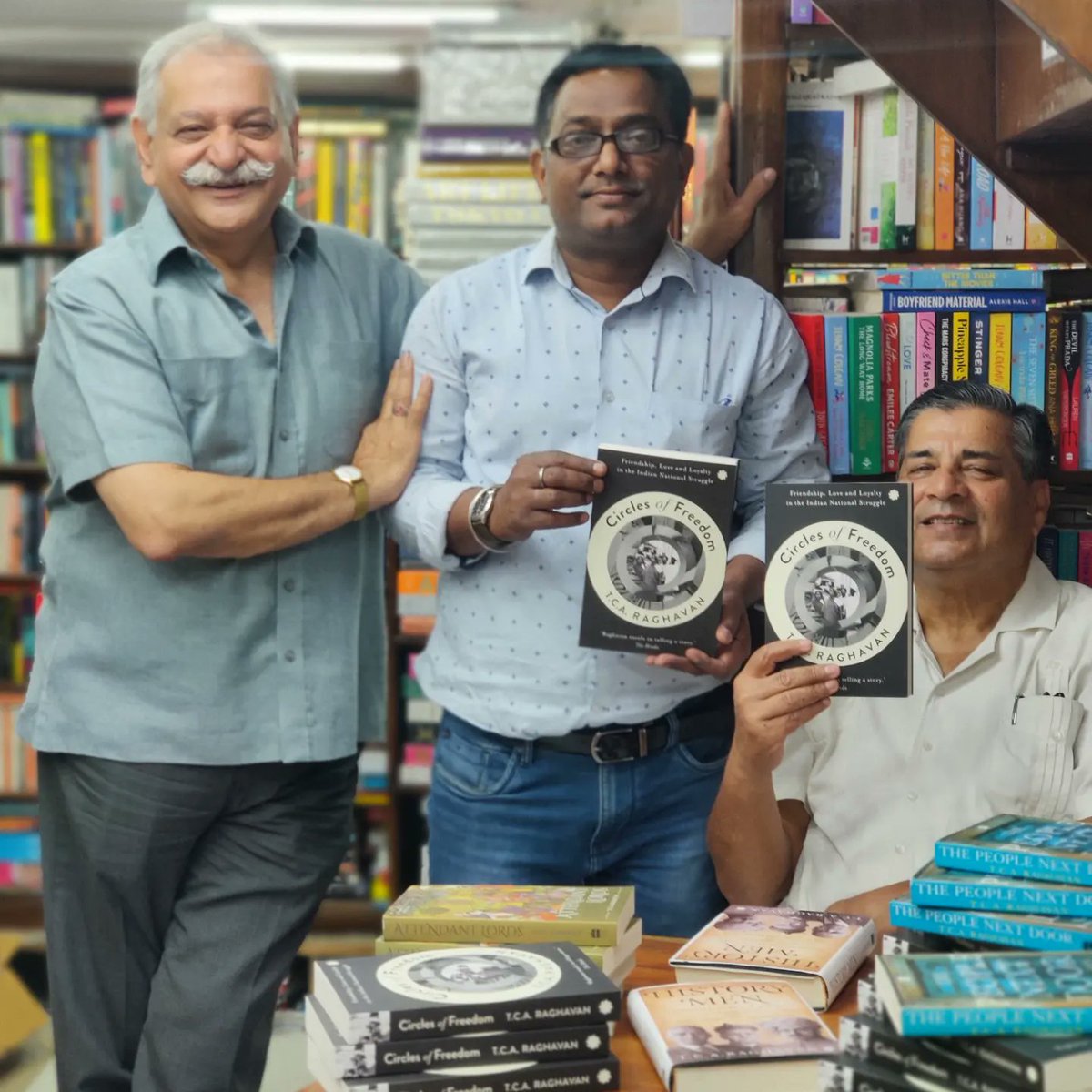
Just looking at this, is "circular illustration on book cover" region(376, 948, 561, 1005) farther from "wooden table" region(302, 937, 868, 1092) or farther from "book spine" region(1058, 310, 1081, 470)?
"book spine" region(1058, 310, 1081, 470)

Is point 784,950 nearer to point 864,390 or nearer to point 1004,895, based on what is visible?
point 1004,895

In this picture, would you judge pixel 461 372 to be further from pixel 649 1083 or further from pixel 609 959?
pixel 649 1083

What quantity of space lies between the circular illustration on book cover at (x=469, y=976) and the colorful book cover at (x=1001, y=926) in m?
0.32

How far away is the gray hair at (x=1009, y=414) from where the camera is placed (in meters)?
1.77

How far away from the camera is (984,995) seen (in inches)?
41.8

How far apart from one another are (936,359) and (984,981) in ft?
3.91

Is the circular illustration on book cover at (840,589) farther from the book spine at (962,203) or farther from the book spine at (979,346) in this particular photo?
the book spine at (962,203)

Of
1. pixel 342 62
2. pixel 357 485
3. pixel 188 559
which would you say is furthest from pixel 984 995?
pixel 342 62

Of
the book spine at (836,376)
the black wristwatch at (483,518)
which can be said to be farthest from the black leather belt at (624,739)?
the book spine at (836,376)

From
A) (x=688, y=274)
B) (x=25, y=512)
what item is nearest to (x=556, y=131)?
(x=688, y=274)

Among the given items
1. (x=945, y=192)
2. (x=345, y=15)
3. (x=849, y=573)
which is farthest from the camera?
(x=945, y=192)

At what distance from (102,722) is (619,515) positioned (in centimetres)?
74

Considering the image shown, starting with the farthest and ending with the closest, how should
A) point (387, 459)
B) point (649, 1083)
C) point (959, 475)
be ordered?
point (387, 459)
point (959, 475)
point (649, 1083)

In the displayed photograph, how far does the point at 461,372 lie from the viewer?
1907 mm
